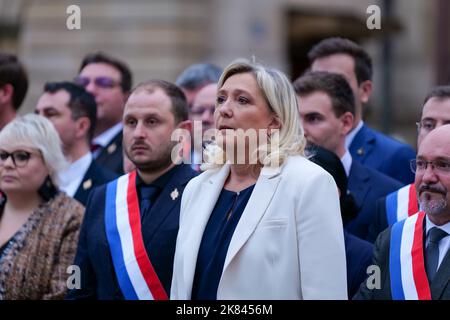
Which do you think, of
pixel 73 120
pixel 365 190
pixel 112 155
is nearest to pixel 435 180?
pixel 365 190

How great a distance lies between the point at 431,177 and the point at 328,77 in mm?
1613

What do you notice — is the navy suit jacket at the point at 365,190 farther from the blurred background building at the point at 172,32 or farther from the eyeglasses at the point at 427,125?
the blurred background building at the point at 172,32

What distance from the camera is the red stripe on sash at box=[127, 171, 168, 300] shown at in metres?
5.20

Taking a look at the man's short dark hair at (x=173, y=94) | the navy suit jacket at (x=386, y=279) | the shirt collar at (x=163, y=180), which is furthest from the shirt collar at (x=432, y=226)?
the man's short dark hair at (x=173, y=94)

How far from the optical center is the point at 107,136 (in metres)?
7.60

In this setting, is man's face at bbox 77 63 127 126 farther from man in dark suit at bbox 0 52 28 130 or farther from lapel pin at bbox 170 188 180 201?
lapel pin at bbox 170 188 180 201

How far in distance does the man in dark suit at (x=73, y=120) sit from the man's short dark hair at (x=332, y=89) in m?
1.27

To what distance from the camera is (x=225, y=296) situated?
4516mm

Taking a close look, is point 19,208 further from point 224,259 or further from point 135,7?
point 135,7

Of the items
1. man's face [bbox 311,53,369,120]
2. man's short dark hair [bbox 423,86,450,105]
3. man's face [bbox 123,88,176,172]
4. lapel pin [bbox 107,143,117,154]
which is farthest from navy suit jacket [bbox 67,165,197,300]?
lapel pin [bbox 107,143,117,154]

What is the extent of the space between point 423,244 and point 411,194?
0.78 m

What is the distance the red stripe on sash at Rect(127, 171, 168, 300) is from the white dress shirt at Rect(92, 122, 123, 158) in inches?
84.1

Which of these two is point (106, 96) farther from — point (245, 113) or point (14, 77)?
point (245, 113)
